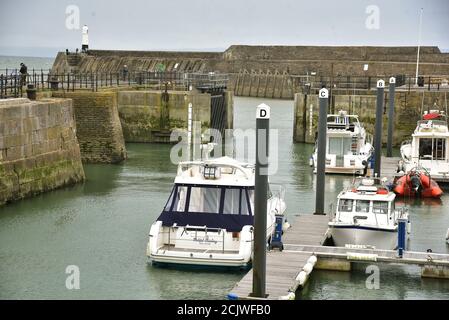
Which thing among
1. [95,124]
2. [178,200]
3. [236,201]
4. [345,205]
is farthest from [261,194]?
[95,124]

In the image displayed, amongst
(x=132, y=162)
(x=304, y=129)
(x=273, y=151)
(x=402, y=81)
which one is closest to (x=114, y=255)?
(x=132, y=162)

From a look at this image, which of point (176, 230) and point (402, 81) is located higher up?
point (402, 81)

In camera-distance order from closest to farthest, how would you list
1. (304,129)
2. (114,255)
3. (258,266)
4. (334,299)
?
1. (258,266)
2. (334,299)
3. (114,255)
4. (304,129)

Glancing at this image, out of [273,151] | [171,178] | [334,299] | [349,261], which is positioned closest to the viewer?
[334,299]

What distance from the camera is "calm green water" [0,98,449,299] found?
1870 cm

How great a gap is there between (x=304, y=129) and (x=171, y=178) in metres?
13.2

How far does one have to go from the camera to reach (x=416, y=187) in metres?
29.7

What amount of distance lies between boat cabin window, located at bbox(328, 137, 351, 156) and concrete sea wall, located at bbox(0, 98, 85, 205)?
9877mm

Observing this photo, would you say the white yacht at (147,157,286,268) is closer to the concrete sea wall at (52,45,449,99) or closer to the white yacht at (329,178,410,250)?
the white yacht at (329,178,410,250)

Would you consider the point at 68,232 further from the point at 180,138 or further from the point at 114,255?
the point at 180,138

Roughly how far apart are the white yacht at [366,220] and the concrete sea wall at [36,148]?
10.1 m

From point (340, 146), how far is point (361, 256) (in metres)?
17.2

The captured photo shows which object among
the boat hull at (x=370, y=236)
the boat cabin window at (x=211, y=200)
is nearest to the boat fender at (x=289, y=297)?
the boat cabin window at (x=211, y=200)
